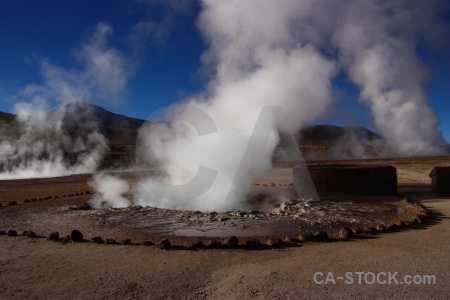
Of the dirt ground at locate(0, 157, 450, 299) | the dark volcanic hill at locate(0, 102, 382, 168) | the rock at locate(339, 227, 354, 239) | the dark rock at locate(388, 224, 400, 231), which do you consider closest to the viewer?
the dirt ground at locate(0, 157, 450, 299)

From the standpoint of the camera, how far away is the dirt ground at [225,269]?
4.42 m

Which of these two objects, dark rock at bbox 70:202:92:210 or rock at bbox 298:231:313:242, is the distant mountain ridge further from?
rock at bbox 298:231:313:242

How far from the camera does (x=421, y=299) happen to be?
405 cm

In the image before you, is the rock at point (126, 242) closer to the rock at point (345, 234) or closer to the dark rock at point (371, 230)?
the rock at point (345, 234)

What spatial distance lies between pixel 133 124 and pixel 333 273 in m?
135

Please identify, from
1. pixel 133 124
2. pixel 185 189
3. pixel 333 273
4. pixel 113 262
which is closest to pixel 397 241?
pixel 333 273

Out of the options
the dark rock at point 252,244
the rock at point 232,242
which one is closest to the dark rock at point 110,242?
the rock at point 232,242

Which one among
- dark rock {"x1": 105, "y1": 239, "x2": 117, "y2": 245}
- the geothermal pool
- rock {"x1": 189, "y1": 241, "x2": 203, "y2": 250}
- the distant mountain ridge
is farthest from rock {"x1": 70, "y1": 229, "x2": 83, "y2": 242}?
the distant mountain ridge

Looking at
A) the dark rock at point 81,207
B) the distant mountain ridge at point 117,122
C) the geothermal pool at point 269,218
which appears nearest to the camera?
the geothermal pool at point 269,218

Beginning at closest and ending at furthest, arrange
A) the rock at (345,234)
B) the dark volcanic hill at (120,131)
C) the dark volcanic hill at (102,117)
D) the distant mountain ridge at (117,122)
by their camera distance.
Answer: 1. the rock at (345,234)
2. the dark volcanic hill at (120,131)
3. the distant mountain ridge at (117,122)
4. the dark volcanic hill at (102,117)

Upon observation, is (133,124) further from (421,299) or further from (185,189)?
(421,299)

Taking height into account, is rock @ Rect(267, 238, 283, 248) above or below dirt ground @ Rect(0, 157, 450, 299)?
above

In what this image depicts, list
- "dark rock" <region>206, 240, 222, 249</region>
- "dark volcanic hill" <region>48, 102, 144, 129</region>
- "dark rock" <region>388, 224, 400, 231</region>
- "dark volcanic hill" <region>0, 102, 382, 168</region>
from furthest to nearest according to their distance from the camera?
"dark volcanic hill" <region>48, 102, 144, 129</region> < "dark volcanic hill" <region>0, 102, 382, 168</region> < "dark rock" <region>388, 224, 400, 231</region> < "dark rock" <region>206, 240, 222, 249</region>

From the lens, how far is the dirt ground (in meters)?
4.42
